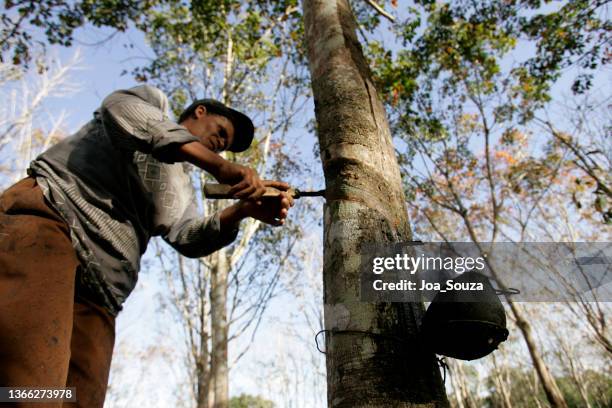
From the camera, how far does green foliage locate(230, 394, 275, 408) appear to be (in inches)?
1225

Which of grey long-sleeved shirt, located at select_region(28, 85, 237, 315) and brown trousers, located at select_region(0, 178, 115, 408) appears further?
grey long-sleeved shirt, located at select_region(28, 85, 237, 315)

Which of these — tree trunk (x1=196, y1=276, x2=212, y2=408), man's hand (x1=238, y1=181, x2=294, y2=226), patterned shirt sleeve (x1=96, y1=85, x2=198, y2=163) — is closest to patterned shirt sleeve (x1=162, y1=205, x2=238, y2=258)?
man's hand (x1=238, y1=181, x2=294, y2=226)

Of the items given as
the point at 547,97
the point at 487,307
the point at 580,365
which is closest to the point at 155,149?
the point at 487,307

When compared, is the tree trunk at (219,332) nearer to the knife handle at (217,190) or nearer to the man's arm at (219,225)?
the man's arm at (219,225)

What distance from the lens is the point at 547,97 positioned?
280 inches

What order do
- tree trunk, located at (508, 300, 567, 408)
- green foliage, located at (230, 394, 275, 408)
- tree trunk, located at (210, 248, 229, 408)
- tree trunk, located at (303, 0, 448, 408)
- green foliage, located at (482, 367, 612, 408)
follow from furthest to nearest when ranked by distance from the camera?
green foliage, located at (230, 394, 275, 408) → green foliage, located at (482, 367, 612, 408) → tree trunk, located at (508, 300, 567, 408) → tree trunk, located at (210, 248, 229, 408) → tree trunk, located at (303, 0, 448, 408)

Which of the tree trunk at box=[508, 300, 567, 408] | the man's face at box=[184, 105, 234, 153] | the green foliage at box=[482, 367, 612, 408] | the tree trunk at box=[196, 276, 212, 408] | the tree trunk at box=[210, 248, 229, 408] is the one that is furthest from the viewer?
the green foliage at box=[482, 367, 612, 408]

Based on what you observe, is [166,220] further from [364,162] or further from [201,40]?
[201,40]

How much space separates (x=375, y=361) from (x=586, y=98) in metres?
8.57

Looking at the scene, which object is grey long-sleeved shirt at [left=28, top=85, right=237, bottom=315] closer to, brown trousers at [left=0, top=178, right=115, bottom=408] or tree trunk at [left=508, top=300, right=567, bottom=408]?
brown trousers at [left=0, top=178, right=115, bottom=408]

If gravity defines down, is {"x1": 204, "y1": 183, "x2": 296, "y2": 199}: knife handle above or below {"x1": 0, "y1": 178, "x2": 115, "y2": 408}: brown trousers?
above

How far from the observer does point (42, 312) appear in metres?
1.03

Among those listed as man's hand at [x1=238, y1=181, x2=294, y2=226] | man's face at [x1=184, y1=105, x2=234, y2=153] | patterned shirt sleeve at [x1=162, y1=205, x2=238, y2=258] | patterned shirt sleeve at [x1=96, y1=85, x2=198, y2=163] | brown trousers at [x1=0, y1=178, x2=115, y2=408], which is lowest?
brown trousers at [x1=0, y1=178, x2=115, y2=408]

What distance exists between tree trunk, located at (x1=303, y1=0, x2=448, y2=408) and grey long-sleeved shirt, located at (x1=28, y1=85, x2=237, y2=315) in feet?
1.74
